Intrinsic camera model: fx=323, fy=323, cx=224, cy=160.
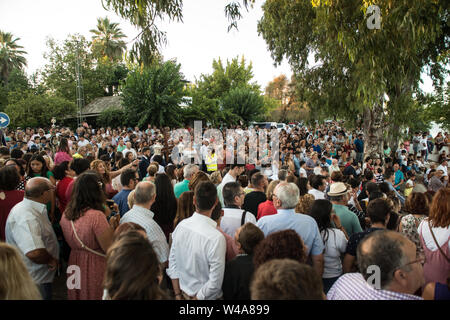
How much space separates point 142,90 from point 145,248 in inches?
944

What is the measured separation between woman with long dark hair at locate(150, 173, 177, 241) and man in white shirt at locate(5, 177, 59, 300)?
46.3 inches

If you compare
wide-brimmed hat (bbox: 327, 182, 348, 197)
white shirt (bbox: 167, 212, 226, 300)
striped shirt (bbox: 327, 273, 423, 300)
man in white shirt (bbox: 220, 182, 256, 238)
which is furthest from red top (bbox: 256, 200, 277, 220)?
striped shirt (bbox: 327, 273, 423, 300)

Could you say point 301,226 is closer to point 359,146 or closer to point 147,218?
point 147,218

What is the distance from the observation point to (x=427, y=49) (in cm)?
1127

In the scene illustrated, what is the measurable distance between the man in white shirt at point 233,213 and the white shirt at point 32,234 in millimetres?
1641

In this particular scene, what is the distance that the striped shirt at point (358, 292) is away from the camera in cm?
180

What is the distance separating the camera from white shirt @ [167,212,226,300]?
2.48 meters

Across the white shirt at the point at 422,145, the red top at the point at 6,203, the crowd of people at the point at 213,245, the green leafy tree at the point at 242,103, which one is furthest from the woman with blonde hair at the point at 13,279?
the green leafy tree at the point at 242,103

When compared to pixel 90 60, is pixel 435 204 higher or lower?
lower

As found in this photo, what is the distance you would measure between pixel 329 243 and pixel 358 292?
1.25 metres

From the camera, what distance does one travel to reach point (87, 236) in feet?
8.98

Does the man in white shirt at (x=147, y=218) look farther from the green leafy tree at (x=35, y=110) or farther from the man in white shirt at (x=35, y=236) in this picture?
the green leafy tree at (x=35, y=110)
